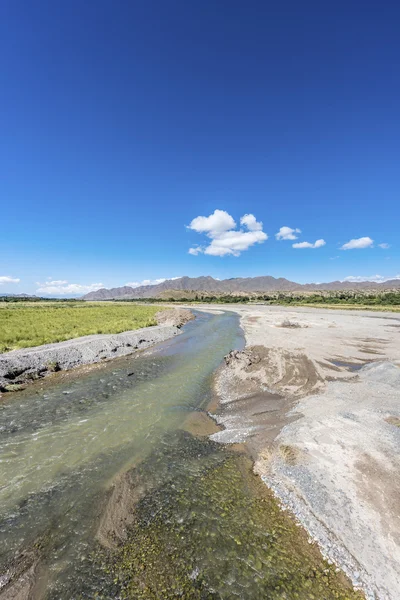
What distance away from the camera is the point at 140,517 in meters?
5.94

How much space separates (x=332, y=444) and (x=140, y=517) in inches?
248

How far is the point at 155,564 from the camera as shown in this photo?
189 inches

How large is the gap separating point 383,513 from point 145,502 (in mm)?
5730

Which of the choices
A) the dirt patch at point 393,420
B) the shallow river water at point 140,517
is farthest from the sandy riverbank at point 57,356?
the dirt patch at point 393,420

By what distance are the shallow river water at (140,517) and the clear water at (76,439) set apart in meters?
0.04

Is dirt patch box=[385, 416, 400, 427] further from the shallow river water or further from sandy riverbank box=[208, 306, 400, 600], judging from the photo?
the shallow river water

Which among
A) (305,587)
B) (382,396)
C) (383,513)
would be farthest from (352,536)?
(382,396)

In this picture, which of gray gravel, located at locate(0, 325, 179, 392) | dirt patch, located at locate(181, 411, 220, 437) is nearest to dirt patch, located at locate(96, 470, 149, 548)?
dirt patch, located at locate(181, 411, 220, 437)

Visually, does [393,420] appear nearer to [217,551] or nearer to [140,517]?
[217,551]

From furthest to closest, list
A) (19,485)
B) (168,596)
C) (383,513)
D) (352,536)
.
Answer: (19,485) → (383,513) → (352,536) → (168,596)

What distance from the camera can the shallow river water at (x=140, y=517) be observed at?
4.55m

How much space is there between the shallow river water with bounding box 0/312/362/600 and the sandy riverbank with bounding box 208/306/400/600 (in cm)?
60

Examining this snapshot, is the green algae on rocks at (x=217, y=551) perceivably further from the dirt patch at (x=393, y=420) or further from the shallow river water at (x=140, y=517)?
the dirt patch at (x=393, y=420)

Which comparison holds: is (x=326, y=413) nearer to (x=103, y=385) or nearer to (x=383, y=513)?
(x=383, y=513)
